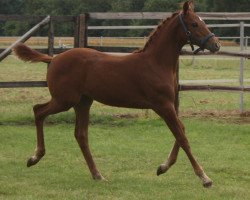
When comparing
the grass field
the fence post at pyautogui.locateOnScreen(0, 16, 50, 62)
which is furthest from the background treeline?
the fence post at pyautogui.locateOnScreen(0, 16, 50, 62)

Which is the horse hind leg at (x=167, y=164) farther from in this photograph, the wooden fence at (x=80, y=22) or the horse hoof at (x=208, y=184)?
the wooden fence at (x=80, y=22)

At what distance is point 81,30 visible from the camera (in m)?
11.8

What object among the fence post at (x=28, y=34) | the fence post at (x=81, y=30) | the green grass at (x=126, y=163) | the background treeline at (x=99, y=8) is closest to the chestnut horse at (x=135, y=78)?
the green grass at (x=126, y=163)

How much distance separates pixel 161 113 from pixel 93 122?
5.02 m

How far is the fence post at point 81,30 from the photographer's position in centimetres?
1177

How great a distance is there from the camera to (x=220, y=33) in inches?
1972

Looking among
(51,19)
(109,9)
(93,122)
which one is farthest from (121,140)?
(109,9)

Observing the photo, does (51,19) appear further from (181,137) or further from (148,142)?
(181,137)

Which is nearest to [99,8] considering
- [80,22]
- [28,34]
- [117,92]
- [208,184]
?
[80,22]

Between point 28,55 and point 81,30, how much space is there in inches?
141

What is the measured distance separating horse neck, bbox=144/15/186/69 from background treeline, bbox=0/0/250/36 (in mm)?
40789

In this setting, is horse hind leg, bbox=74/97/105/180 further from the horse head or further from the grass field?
the horse head

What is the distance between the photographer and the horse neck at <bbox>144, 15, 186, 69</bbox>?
731 cm

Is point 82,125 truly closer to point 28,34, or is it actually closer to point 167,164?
point 167,164
